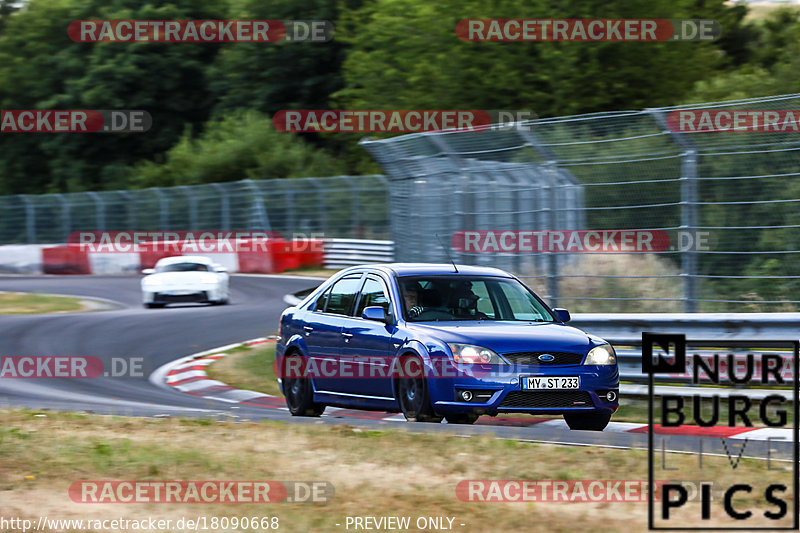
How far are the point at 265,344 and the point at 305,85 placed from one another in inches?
1372

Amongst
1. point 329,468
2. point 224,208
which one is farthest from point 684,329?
point 224,208

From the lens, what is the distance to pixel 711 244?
11398 millimetres

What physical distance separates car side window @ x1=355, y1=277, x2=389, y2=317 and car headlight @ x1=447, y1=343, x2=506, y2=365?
1.21 metres

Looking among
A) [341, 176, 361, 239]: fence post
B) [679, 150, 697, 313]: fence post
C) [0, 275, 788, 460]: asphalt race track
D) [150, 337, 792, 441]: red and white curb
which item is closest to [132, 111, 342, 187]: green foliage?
[341, 176, 361, 239]: fence post

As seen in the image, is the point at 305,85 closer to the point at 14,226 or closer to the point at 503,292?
the point at 14,226

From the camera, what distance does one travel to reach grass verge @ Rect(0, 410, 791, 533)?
6.27 m

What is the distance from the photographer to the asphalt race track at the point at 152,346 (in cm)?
910

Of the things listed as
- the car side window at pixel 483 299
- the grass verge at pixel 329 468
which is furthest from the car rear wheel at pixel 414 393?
the car side window at pixel 483 299

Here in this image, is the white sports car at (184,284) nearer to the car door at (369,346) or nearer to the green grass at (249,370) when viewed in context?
the green grass at (249,370)

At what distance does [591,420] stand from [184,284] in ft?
53.9

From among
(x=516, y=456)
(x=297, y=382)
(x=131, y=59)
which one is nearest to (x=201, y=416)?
(x=297, y=382)

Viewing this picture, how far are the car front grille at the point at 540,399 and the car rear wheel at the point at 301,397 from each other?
7.43ft

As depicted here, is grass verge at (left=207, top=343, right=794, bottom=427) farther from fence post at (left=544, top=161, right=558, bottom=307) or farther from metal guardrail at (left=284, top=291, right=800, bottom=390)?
fence post at (left=544, top=161, right=558, bottom=307)

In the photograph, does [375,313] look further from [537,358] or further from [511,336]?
[537,358]
